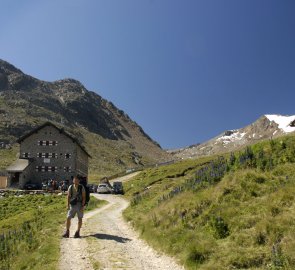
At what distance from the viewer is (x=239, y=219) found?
42.1 ft

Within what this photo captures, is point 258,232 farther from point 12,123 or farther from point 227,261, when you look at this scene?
point 12,123

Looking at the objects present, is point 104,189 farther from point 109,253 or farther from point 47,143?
point 109,253

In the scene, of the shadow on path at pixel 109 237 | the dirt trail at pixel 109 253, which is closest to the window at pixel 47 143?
the dirt trail at pixel 109 253

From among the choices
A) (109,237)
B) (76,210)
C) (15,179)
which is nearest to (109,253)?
(109,237)

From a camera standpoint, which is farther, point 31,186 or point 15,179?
point 15,179

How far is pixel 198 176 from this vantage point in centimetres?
2153

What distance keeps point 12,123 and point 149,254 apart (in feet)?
564

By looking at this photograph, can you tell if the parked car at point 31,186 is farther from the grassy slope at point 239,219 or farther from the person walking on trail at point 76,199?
the person walking on trail at point 76,199

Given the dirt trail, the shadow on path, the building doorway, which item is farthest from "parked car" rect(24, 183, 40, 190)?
the shadow on path

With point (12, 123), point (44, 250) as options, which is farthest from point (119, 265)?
point (12, 123)

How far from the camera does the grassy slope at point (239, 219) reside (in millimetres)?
10289

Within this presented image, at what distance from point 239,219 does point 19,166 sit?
68627 millimetres

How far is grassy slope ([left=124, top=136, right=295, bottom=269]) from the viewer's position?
405 inches

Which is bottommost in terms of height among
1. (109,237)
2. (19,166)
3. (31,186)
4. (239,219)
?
(109,237)
